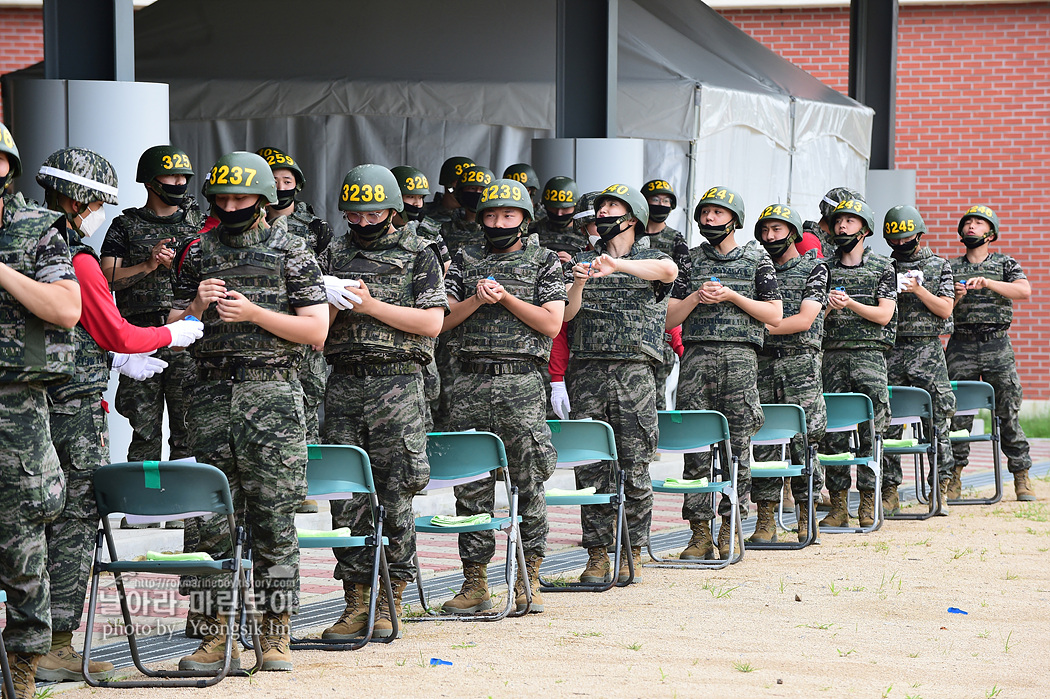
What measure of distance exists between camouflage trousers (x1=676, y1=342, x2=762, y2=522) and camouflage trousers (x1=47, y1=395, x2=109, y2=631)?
3.99 m

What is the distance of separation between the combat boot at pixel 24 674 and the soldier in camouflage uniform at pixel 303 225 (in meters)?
3.00

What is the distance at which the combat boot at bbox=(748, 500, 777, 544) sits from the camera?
9188 mm

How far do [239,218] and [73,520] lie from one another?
1.35 m

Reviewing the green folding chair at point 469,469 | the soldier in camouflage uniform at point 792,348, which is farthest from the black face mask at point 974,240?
the green folding chair at point 469,469

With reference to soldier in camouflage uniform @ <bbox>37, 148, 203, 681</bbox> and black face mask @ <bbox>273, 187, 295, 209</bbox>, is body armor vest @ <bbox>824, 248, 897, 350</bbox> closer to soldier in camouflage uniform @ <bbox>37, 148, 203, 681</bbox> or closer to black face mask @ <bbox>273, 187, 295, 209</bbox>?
black face mask @ <bbox>273, 187, 295, 209</bbox>

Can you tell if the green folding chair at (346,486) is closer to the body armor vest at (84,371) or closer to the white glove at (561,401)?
the body armor vest at (84,371)

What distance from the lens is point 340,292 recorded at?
236 inches

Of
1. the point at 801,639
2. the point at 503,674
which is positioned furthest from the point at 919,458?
the point at 503,674

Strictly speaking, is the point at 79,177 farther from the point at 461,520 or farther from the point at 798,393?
the point at 798,393

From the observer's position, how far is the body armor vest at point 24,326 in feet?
15.5

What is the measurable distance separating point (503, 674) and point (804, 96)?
1067 centimetres

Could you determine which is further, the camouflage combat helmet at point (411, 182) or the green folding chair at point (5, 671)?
the camouflage combat helmet at point (411, 182)

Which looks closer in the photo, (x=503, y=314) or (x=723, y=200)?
(x=503, y=314)

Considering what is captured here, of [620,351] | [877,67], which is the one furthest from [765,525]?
[877,67]
